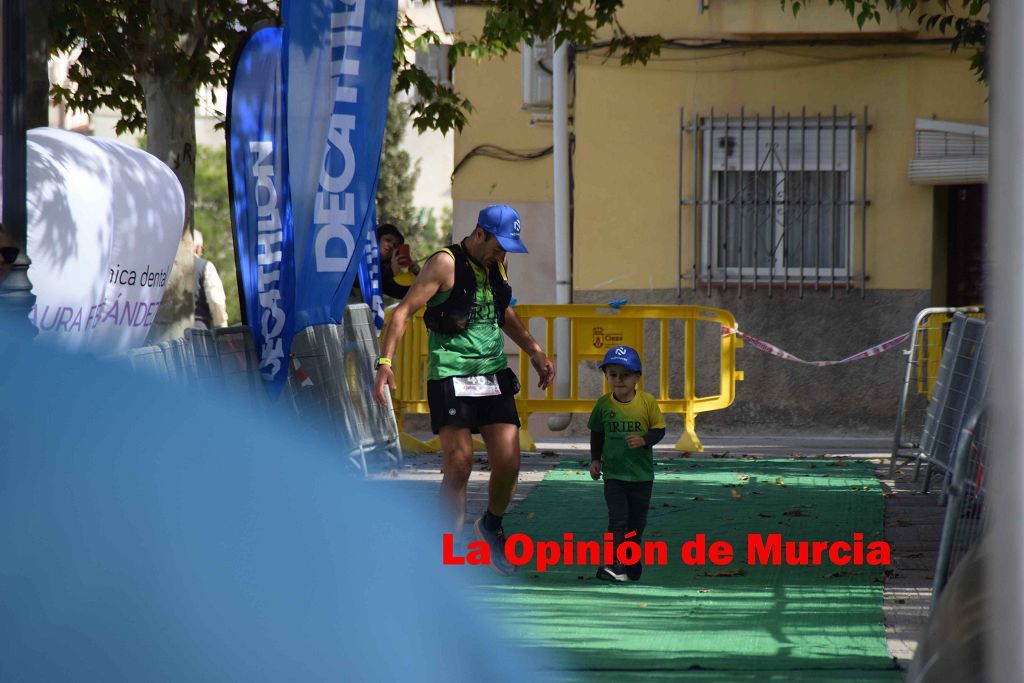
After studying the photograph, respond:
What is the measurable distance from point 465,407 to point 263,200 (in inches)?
132

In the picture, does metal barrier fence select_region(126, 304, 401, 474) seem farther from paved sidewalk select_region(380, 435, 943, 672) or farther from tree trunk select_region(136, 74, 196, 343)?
tree trunk select_region(136, 74, 196, 343)

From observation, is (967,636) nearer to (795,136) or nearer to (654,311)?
(654,311)

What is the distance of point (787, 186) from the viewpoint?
14.9 m

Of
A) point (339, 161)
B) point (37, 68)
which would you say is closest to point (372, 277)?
point (339, 161)

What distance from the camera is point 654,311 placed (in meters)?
12.5

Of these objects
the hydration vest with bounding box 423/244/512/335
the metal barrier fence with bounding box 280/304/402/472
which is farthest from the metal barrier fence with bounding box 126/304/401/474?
the hydration vest with bounding box 423/244/512/335

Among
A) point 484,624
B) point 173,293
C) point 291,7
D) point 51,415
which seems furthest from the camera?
point 173,293

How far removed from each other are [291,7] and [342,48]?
1.32 feet

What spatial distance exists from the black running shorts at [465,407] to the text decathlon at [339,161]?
2.83 m

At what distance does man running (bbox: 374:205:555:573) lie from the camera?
23.4 feet

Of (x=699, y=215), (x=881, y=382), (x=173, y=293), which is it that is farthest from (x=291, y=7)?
(x=881, y=382)

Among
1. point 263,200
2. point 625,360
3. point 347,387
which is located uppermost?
point 263,200

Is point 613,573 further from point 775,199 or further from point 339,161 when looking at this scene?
point 775,199

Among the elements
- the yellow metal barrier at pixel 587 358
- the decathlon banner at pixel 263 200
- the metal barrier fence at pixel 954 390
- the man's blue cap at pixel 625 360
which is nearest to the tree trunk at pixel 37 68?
the decathlon banner at pixel 263 200
